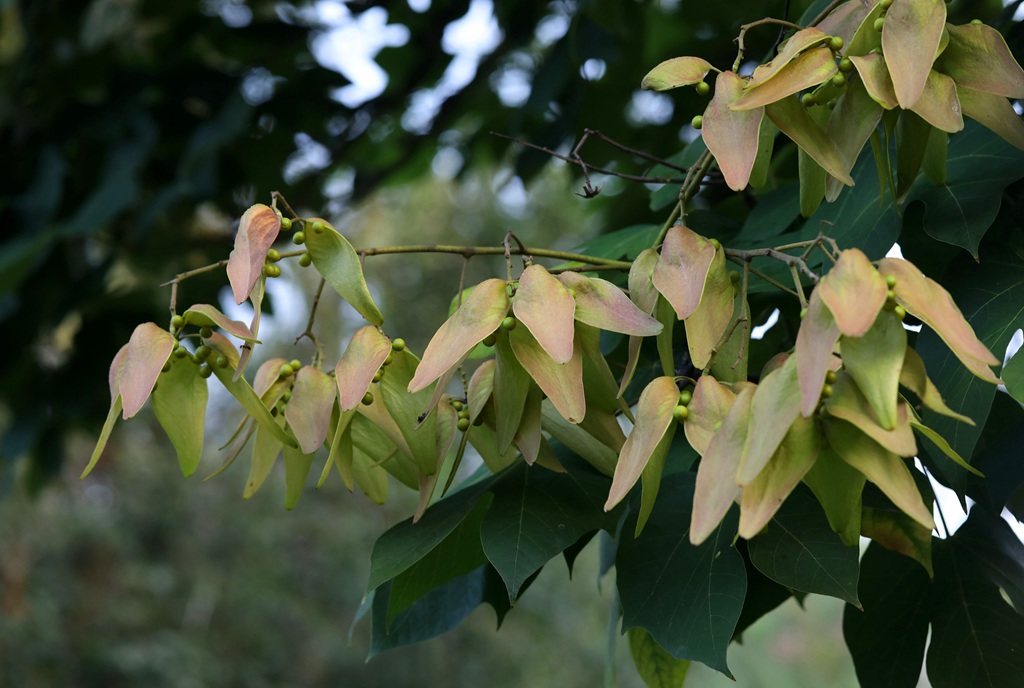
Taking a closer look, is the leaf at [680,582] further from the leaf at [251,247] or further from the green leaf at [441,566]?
the leaf at [251,247]

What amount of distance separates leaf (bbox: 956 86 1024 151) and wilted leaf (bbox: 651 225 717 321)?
144mm

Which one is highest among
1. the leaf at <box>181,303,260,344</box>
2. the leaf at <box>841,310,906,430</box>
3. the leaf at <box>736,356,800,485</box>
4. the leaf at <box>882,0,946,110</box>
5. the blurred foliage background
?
the leaf at <box>882,0,946,110</box>

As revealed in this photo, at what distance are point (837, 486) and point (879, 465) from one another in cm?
4

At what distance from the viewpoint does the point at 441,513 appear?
23.8 inches

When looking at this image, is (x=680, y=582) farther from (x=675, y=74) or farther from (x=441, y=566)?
(x=675, y=74)

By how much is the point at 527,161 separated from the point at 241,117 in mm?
418

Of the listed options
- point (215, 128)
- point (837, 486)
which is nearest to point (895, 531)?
point (837, 486)

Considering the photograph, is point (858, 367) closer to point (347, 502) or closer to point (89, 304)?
point (89, 304)

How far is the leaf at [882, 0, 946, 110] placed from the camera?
446 mm

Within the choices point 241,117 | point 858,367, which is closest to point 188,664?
point 241,117

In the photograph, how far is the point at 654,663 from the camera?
65 cm

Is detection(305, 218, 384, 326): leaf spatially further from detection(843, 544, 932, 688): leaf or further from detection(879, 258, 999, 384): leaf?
detection(843, 544, 932, 688): leaf

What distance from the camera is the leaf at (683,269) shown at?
468mm

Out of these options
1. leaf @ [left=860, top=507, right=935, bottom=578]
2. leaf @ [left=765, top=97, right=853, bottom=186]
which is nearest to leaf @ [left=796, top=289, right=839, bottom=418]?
leaf @ [left=765, top=97, right=853, bottom=186]
